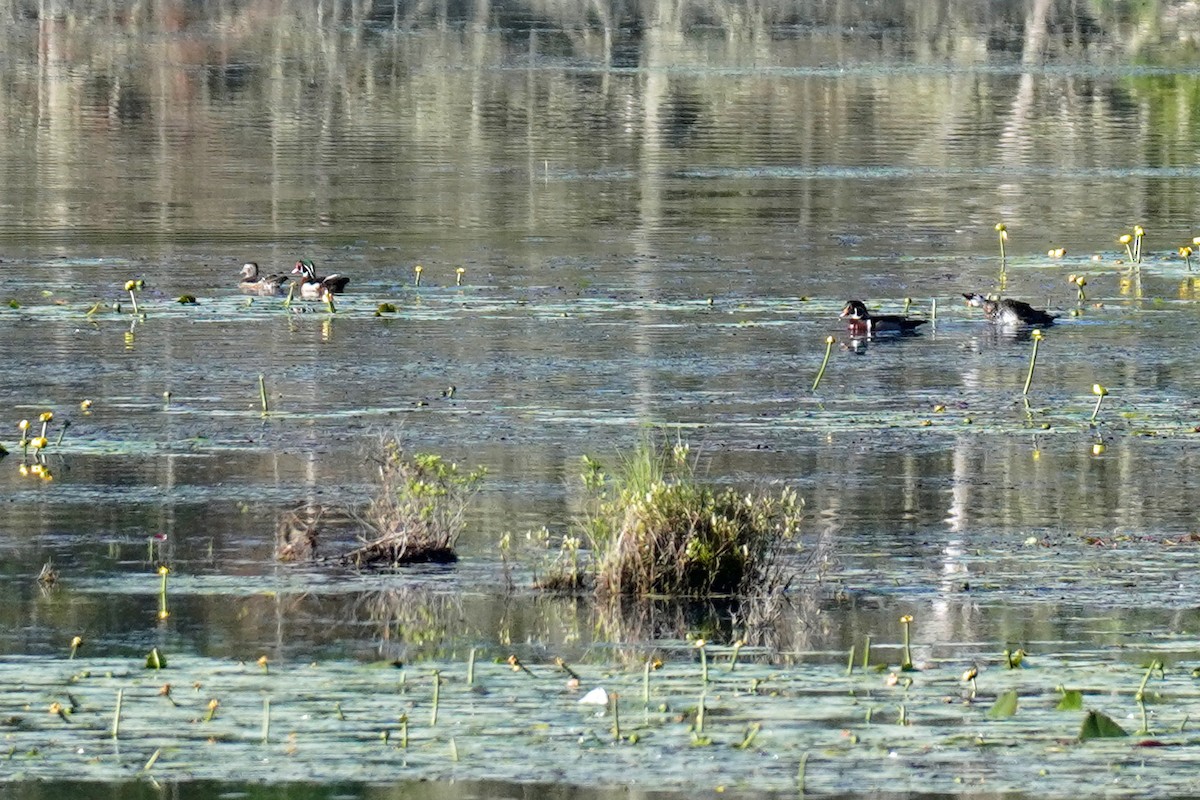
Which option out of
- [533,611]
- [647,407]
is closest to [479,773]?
[533,611]

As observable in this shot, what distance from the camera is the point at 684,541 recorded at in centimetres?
1170

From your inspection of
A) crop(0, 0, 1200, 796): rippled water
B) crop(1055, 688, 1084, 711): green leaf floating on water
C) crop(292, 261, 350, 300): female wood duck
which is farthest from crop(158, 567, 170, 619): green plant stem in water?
crop(292, 261, 350, 300): female wood duck

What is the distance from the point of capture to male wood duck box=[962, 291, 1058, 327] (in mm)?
20438

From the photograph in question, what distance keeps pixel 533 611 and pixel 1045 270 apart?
13590 millimetres

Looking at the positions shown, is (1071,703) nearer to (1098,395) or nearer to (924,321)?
(1098,395)

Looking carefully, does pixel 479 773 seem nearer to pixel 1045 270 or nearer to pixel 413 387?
pixel 413 387

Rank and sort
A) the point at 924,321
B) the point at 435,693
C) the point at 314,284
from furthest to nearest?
1. the point at 314,284
2. the point at 924,321
3. the point at 435,693

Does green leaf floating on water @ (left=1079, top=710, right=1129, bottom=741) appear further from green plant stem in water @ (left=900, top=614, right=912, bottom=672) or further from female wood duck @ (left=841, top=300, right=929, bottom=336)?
female wood duck @ (left=841, top=300, right=929, bottom=336)

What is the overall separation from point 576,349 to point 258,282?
407 cm

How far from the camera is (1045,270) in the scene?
24234mm

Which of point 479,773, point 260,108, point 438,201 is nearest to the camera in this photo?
point 479,773

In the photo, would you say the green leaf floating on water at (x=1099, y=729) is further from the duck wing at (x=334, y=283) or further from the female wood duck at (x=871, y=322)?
the duck wing at (x=334, y=283)

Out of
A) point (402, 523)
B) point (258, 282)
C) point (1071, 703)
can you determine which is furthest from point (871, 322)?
point (1071, 703)

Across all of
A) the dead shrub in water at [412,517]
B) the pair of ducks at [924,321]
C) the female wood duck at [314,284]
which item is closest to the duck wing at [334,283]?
the female wood duck at [314,284]
